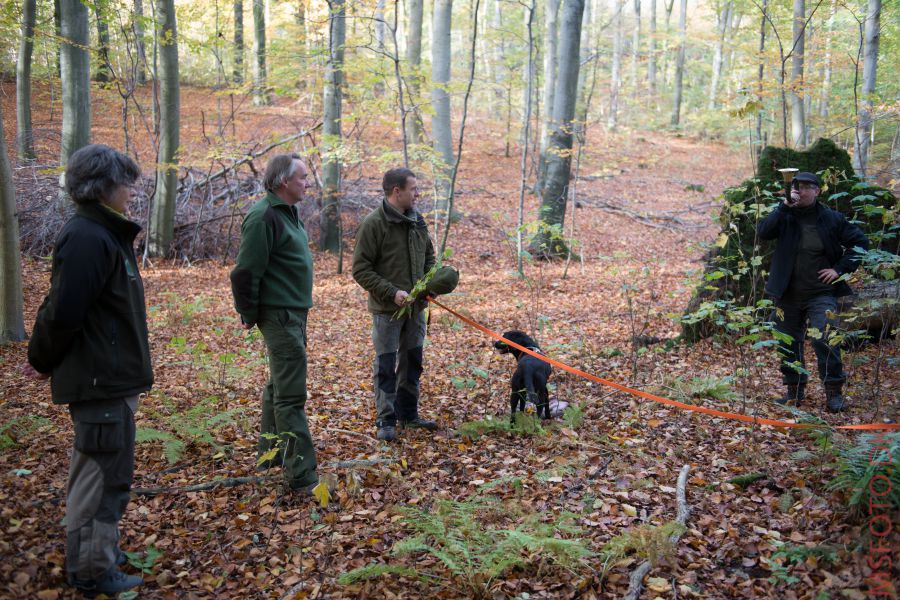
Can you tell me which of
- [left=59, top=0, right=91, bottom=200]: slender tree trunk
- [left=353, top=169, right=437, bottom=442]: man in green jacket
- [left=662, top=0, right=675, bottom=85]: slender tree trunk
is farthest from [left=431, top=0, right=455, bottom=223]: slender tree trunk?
[left=662, top=0, right=675, bottom=85]: slender tree trunk

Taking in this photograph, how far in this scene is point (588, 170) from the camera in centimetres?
2419

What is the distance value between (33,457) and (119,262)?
2527 millimetres

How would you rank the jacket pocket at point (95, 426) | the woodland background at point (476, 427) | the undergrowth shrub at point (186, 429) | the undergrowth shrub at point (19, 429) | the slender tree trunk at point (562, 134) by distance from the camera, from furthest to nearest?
the slender tree trunk at point (562, 134)
the undergrowth shrub at point (19, 429)
the undergrowth shrub at point (186, 429)
the woodland background at point (476, 427)
the jacket pocket at point (95, 426)

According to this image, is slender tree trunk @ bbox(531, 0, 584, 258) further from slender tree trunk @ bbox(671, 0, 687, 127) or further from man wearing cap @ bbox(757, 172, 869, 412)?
slender tree trunk @ bbox(671, 0, 687, 127)

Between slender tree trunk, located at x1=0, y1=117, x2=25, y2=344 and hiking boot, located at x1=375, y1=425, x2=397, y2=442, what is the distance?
14.6 ft

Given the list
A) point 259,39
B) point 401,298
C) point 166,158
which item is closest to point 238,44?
point 259,39

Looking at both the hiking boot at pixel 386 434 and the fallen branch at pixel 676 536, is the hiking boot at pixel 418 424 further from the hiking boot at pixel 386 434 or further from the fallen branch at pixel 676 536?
the fallen branch at pixel 676 536

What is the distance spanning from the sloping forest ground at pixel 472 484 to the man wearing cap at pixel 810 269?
0.30 m

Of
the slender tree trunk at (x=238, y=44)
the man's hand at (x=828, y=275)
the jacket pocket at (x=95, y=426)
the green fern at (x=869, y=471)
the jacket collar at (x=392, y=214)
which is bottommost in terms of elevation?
the green fern at (x=869, y=471)

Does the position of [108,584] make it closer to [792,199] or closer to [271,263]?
[271,263]

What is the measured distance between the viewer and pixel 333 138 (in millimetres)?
12055

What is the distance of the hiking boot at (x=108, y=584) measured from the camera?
2844 millimetres

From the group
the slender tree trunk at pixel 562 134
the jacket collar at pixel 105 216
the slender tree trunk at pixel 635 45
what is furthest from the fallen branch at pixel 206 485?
the slender tree trunk at pixel 635 45

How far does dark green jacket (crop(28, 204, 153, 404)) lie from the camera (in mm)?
2680
